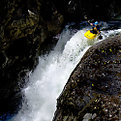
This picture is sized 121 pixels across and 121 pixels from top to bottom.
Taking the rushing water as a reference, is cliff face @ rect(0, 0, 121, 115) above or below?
above

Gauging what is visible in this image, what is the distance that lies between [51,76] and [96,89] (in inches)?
221

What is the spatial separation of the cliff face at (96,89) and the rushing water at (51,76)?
3.71m

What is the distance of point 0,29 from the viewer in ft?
20.3

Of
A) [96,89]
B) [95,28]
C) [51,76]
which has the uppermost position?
[96,89]

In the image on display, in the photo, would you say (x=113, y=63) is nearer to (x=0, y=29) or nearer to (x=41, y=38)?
(x=0, y=29)

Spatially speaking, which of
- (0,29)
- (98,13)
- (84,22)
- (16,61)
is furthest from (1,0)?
(98,13)

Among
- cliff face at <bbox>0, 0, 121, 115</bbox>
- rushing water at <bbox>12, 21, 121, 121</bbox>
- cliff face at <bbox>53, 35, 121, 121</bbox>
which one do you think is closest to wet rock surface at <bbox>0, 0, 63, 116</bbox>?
cliff face at <bbox>0, 0, 121, 115</bbox>

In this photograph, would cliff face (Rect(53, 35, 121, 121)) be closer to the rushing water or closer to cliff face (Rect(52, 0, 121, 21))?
the rushing water

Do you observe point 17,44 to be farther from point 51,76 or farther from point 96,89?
point 96,89

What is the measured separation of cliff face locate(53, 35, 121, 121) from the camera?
3318mm

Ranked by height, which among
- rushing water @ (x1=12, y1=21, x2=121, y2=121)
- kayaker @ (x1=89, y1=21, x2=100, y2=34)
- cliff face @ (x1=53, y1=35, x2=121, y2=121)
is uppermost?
cliff face @ (x1=53, y1=35, x2=121, y2=121)

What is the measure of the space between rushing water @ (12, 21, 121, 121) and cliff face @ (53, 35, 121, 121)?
371 centimetres

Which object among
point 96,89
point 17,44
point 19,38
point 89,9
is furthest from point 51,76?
point 89,9

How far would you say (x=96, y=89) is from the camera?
3912 millimetres
